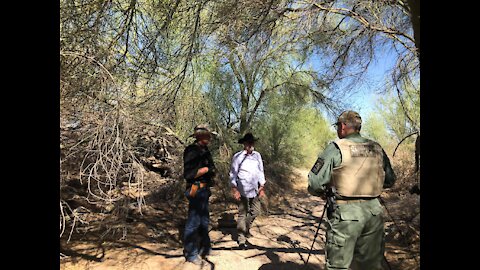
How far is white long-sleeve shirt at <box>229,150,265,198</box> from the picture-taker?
4.66 meters

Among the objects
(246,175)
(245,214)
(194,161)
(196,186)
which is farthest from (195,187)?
(245,214)

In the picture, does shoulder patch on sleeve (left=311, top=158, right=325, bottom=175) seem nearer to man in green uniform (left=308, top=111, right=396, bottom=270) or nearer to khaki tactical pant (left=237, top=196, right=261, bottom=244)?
man in green uniform (left=308, top=111, right=396, bottom=270)

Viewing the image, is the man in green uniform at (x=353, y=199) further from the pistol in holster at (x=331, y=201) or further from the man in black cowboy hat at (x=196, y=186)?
the man in black cowboy hat at (x=196, y=186)

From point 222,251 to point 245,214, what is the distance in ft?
2.03

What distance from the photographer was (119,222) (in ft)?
16.2

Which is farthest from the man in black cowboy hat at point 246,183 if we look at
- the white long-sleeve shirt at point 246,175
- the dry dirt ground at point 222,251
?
the dry dirt ground at point 222,251

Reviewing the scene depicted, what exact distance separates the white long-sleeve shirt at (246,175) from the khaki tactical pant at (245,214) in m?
0.13

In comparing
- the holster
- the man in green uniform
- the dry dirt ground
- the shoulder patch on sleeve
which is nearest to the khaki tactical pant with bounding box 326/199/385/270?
the man in green uniform

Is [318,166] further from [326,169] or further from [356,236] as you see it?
[356,236]
